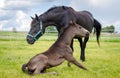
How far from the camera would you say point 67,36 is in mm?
9008

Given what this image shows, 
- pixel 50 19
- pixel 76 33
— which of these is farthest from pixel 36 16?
pixel 76 33

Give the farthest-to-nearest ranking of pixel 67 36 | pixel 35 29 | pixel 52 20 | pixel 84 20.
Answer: pixel 84 20 → pixel 52 20 → pixel 35 29 → pixel 67 36

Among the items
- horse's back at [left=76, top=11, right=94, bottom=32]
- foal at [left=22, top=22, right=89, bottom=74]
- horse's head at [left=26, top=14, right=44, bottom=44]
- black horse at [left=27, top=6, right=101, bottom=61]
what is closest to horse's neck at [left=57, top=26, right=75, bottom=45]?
foal at [left=22, top=22, right=89, bottom=74]

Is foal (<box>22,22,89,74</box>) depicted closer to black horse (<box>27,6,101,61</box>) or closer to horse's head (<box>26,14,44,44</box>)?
black horse (<box>27,6,101,61</box>)

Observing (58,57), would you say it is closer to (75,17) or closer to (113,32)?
(75,17)

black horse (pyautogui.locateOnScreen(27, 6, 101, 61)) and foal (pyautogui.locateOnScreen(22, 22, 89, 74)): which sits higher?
black horse (pyautogui.locateOnScreen(27, 6, 101, 61))

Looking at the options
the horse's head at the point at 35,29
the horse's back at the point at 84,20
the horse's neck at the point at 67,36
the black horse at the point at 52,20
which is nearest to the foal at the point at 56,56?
Answer: the horse's neck at the point at 67,36

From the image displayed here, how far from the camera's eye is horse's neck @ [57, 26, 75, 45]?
891 cm

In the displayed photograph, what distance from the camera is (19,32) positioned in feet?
133

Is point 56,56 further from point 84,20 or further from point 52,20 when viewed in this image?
point 84,20

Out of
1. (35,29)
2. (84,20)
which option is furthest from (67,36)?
(84,20)

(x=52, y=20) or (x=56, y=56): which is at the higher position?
(x=52, y=20)

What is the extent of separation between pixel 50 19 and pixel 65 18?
0.53m

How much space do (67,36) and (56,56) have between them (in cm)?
77
